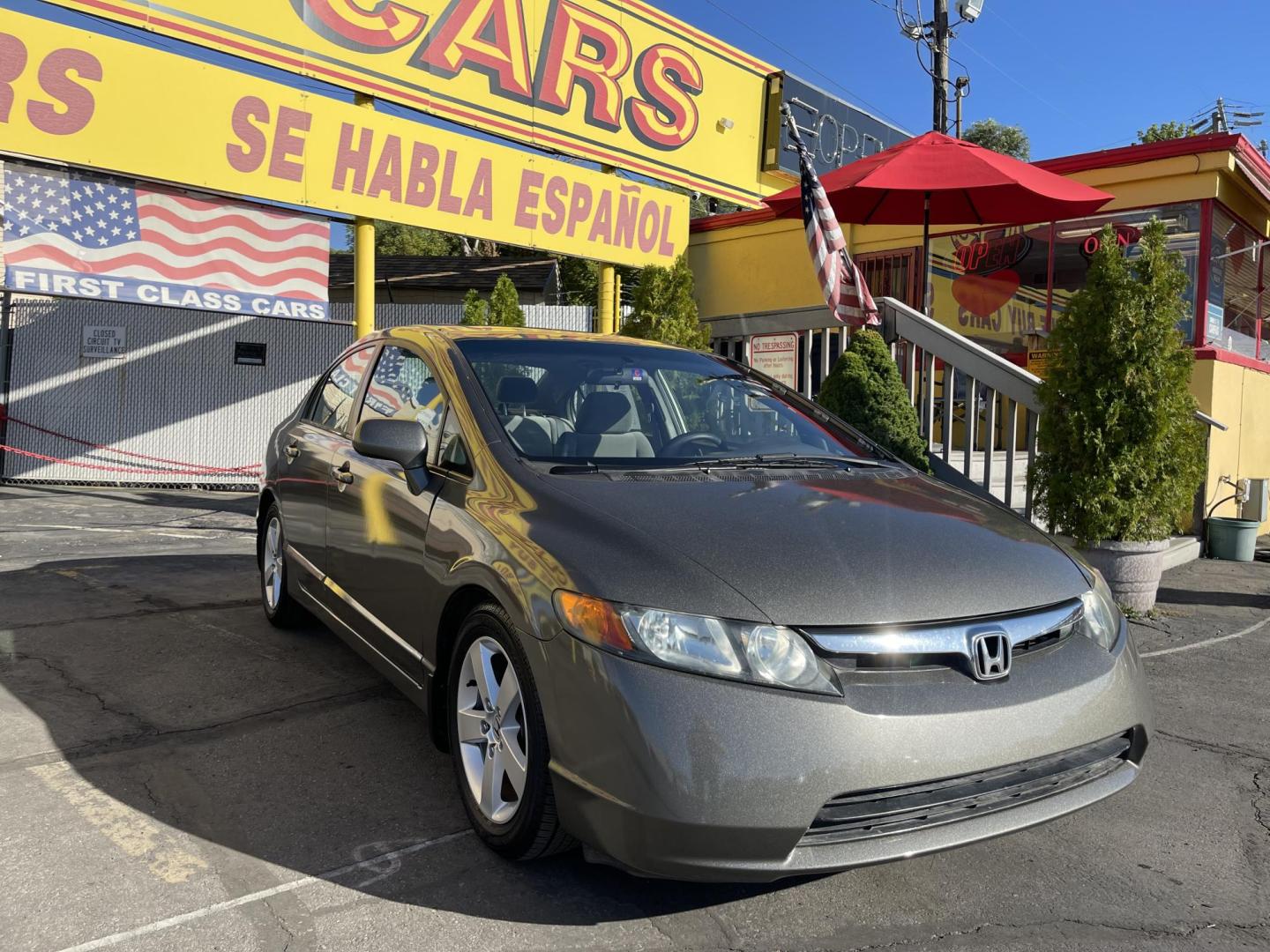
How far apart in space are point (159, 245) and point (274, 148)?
2.94 metres

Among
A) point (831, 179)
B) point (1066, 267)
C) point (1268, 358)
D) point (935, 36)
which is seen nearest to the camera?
point (831, 179)

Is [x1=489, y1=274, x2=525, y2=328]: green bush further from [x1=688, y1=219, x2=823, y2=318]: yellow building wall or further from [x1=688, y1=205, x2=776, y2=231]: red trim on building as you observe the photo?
[x1=688, y1=205, x2=776, y2=231]: red trim on building

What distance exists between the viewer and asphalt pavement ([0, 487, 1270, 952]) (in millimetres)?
2410

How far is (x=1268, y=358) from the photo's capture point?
1257 cm

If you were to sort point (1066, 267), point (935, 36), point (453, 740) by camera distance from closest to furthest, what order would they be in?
point (453, 740) < point (1066, 267) < point (935, 36)

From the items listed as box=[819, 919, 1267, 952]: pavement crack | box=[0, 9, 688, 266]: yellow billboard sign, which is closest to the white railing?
box=[819, 919, 1267, 952]: pavement crack

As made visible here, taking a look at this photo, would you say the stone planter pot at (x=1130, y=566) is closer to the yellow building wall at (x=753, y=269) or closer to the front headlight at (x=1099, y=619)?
the front headlight at (x=1099, y=619)

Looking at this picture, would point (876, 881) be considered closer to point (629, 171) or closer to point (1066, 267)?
point (1066, 267)

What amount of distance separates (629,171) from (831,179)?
5129 millimetres

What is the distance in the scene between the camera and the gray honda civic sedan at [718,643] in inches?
86.0

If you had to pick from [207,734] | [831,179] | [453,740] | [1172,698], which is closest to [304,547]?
[207,734]

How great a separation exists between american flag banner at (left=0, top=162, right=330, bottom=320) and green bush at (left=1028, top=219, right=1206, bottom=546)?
27.8 feet

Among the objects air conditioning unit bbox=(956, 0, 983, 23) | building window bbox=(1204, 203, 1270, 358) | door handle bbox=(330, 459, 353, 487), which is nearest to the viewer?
door handle bbox=(330, 459, 353, 487)

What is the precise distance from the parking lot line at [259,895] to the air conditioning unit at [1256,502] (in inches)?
357
